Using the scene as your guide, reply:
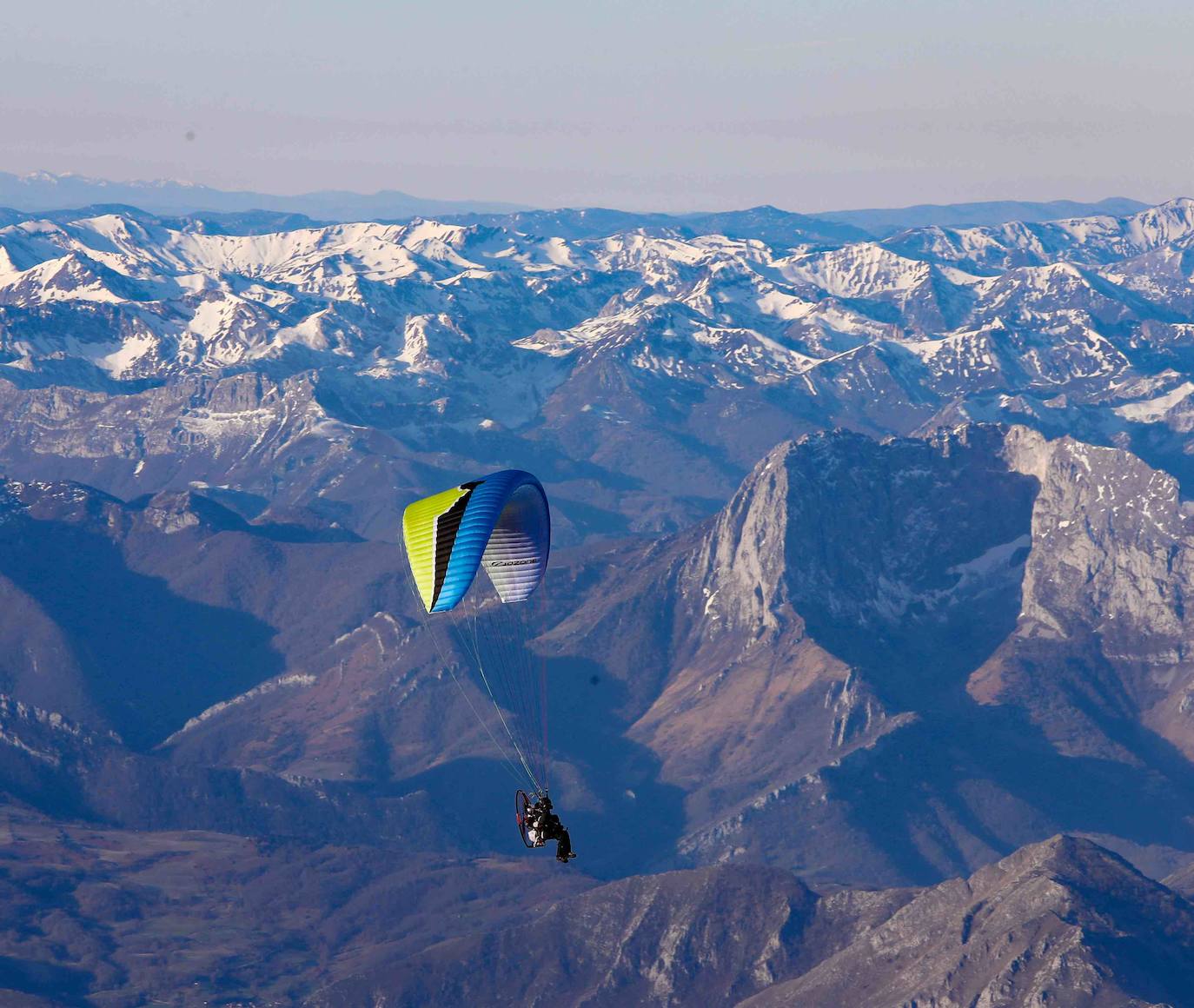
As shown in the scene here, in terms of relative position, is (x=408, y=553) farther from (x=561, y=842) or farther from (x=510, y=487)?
(x=561, y=842)

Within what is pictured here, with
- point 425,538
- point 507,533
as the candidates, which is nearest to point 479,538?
point 425,538

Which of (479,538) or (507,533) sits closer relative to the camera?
(479,538)

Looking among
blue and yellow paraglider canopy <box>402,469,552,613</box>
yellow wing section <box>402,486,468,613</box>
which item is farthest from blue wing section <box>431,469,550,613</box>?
yellow wing section <box>402,486,468,613</box>

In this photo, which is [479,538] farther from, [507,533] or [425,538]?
[507,533]

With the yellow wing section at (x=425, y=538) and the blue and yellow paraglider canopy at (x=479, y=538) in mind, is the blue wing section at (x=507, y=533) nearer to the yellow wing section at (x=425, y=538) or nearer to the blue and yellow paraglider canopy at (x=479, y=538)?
the blue and yellow paraglider canopy at (x=479, y=538)

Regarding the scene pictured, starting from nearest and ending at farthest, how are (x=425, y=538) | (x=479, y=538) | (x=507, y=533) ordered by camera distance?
1. (x=479, y=538)
2. (x=425, y=538)
3. (x=507, y=533)

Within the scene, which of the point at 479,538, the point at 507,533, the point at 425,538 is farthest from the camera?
the point at 507,533

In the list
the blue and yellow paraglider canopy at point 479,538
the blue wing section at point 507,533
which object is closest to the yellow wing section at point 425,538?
the blue and yellow paraglider canopy at point 479,538
